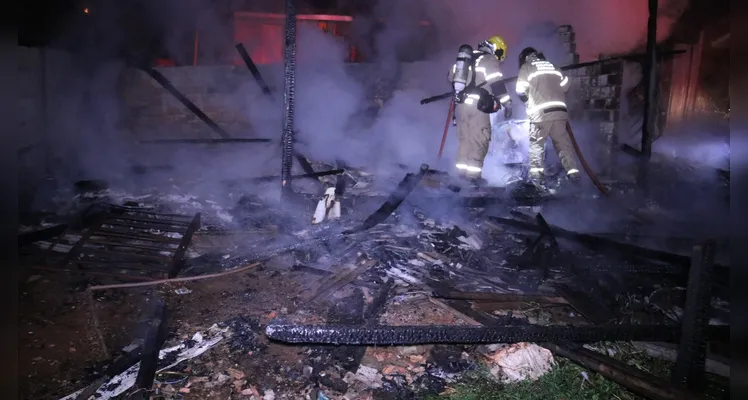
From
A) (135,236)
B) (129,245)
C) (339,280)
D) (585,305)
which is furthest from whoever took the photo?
(135,236)

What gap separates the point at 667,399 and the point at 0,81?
2992mm

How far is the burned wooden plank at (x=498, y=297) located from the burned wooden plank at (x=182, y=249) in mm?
2506

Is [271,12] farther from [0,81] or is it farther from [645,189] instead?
[0,81]

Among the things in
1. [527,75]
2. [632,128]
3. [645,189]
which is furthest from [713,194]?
[527,75]

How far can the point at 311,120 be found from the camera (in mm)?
8562

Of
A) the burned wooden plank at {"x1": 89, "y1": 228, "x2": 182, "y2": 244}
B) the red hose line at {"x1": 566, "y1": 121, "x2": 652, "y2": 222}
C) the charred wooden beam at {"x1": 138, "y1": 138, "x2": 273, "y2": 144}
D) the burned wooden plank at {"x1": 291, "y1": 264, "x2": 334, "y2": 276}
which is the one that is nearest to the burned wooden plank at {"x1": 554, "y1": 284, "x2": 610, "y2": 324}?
the burned wooden plank at {"x1": 291, "y1": 264, "x2": 334, "y2": 276}

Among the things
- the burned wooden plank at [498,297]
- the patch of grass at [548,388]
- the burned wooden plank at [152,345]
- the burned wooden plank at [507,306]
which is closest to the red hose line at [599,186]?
the burned wooden plank at [498,297]

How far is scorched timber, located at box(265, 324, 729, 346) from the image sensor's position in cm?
291

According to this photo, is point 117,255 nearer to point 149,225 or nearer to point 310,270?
point 149,225

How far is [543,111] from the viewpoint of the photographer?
21.5 feet

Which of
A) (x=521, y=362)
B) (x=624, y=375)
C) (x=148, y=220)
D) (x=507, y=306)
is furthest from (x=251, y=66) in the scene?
(x=624, y=375)

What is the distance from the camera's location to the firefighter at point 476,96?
21.2 feet

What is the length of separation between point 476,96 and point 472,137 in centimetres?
66

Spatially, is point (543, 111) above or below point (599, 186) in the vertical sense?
above
